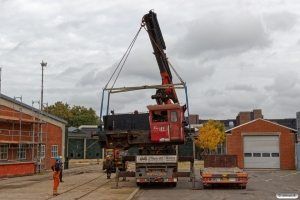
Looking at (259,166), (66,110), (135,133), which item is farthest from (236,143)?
(66,110)

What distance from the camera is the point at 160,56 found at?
20.5m

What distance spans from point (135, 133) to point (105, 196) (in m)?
3.33

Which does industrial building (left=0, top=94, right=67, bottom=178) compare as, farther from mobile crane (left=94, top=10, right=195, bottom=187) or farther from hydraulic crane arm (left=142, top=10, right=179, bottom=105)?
hydraulic crane arm (left=142, top=10, right=179, bottom=105)

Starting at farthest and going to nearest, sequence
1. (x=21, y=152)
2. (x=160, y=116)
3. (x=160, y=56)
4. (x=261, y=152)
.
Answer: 1. (x=261, y=152)
2. (x=21, y=152)
3. (x=160, y=56)
4. (x=160, y=116)

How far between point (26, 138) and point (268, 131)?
72.0 feet

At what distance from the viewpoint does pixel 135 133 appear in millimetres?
18094

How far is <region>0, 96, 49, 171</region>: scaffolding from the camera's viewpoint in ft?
97.5

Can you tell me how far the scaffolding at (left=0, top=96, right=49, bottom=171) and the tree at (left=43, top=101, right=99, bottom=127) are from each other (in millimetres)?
45871

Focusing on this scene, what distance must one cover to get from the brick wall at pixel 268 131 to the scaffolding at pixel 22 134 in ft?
57.6

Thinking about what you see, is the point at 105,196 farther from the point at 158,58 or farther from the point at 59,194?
the point at 158,58

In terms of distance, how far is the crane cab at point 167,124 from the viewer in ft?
57.8

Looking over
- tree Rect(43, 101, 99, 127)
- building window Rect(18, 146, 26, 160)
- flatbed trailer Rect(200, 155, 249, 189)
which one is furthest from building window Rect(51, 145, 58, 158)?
tree Rect(43, 101, 99, 127)

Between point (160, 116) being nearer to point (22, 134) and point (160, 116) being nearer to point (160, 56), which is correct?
point (160, 56)

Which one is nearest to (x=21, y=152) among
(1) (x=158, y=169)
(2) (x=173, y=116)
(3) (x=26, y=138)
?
(3) (x=26, y=138)
